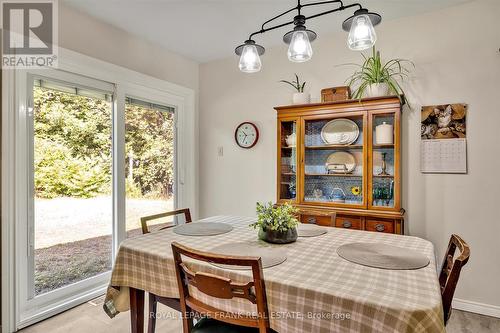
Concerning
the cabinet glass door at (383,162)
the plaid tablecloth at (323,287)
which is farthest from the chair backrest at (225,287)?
the cabinet glass door at (383,162)

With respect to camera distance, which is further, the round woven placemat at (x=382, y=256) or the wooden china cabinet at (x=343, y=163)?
the wooden china cabinet at (x=343, y=163)

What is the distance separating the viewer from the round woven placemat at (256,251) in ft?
4.21

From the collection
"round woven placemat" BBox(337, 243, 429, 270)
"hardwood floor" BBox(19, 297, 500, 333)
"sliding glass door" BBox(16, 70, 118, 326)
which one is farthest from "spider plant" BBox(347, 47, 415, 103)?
"sliding glass door" BBox(16, 70, 118, 326)

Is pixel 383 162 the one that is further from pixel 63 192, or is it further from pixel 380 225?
pixel 63 192

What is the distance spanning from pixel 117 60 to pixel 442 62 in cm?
291

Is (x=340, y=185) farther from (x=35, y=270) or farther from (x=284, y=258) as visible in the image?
(x=35, y=270)

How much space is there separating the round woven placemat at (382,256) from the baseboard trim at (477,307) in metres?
1.51

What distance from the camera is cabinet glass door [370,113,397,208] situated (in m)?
2.45

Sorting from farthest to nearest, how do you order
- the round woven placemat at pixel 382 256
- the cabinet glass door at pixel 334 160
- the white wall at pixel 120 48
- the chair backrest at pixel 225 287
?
the cabinet glass door at pixel 334 160 → the white wall at pixel 120 48 → the round woven placemat at pixel 382 256 → the chair backrest at pixel 225 287

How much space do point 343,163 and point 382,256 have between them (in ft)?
4.87

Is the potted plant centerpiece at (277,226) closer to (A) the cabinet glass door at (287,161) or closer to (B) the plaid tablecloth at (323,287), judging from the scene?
(B) the plaid tablecloth at (323,287)

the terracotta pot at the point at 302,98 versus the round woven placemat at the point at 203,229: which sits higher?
the terracotta pot at the point at 302,98

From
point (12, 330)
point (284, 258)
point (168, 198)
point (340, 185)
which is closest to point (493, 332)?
point (340, 185)

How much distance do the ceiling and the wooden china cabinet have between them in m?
0.77
